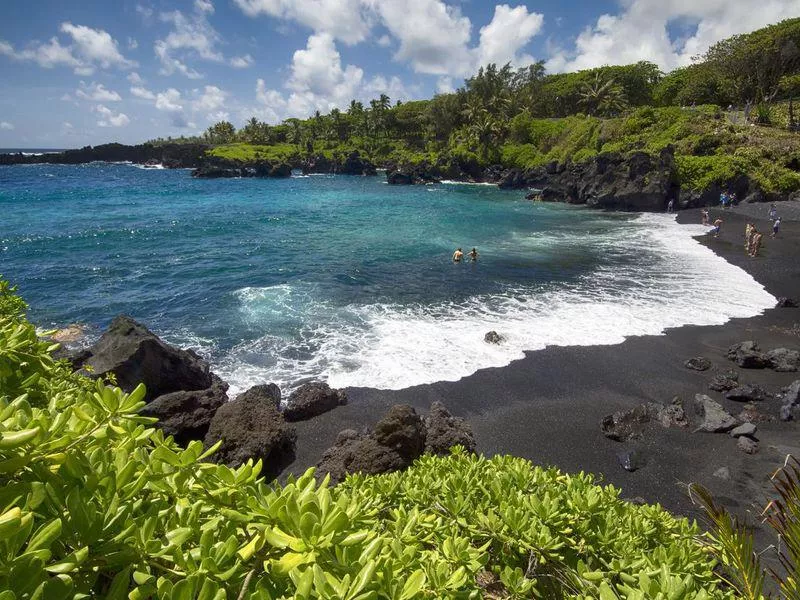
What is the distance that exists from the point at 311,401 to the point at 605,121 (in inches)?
2876

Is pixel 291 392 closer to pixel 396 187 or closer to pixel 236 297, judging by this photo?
pixel 236 297

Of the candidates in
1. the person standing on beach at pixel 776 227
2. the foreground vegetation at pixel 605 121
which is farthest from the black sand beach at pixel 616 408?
the foreground vegetation at pixel 605 121

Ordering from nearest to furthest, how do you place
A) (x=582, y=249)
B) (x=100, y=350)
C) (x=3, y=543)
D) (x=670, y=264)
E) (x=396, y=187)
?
(x=3, y=543), (x=100, y=350), (x=670, y=264), (x=582, y=249), (x=396, y=187)

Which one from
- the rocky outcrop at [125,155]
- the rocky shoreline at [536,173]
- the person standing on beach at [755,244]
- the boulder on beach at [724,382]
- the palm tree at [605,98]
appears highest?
the palm tree at [605,98]

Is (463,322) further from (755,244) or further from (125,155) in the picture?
(125,155)

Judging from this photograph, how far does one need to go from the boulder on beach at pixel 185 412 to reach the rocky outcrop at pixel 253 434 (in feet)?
2.21

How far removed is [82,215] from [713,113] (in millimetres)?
84648

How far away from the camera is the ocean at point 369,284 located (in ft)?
53.8

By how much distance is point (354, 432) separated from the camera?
1110 cm

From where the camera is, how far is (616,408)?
12.5 metres

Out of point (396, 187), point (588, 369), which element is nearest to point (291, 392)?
point (588, 369)

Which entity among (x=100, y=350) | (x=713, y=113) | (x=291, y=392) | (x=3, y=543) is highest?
(x=713, y=113)

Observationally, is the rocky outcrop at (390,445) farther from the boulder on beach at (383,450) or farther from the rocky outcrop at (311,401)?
the rocky outcrop at (311,401)

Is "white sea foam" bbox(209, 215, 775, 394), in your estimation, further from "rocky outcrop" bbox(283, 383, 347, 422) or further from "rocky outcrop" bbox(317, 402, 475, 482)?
"rocky outcrop" bbox(317, 402, 475, 482)
